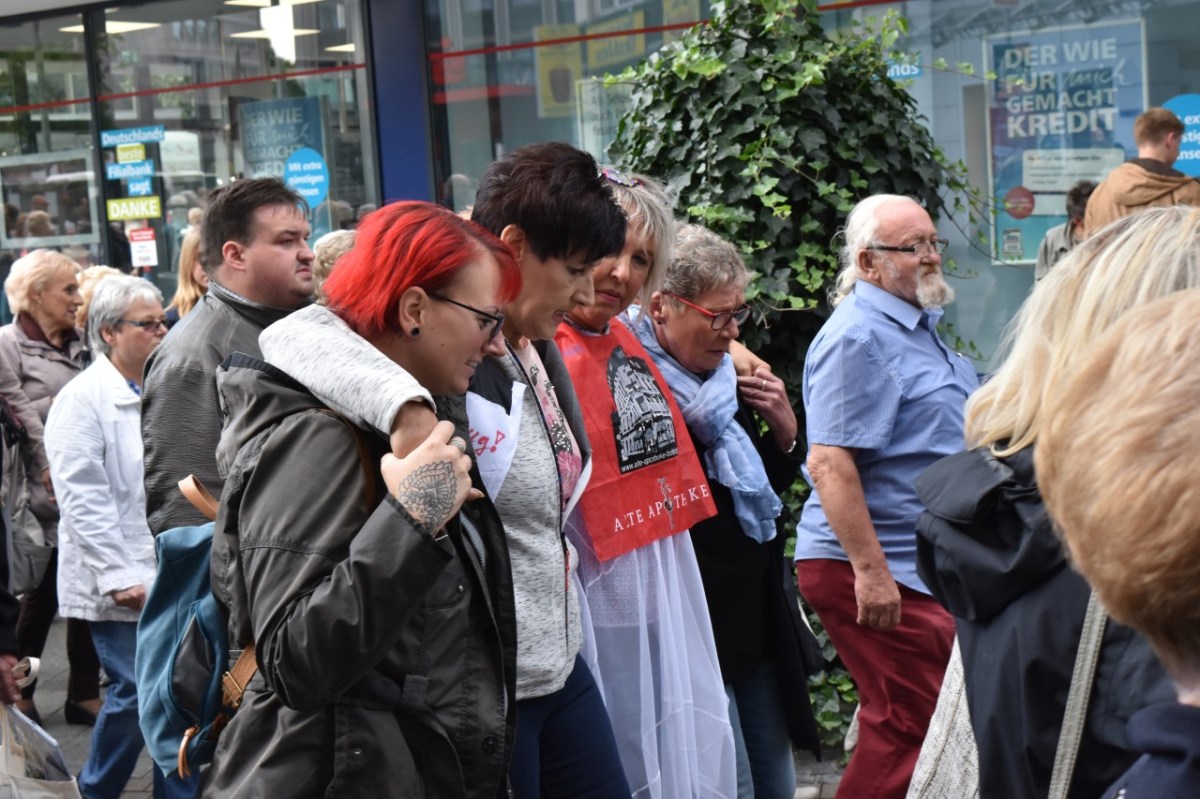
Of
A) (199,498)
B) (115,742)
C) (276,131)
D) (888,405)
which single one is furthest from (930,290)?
(276,131)

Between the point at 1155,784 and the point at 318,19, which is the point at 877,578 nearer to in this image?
the point at 1155,784

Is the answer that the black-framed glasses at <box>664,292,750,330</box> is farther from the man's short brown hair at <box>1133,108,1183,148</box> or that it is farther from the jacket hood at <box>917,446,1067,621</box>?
the man's short brown hair at <box>1133,108,1183,148</box>

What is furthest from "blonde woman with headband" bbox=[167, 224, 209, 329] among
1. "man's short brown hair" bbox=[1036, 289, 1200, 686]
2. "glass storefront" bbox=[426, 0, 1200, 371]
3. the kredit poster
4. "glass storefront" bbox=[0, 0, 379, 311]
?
"glass storefront" bbox=[0, 0, 379, 311]

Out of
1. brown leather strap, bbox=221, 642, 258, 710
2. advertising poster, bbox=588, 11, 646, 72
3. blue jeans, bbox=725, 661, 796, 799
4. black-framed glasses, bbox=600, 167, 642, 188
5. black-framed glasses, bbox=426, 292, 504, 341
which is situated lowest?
blue jeans, bbox=725, 661, 796, 799

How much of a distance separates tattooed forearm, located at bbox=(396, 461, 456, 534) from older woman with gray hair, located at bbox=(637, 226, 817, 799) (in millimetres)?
1604

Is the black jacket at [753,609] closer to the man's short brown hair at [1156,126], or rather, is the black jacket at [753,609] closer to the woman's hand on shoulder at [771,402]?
the woman's hand on shoulder at [771,402]

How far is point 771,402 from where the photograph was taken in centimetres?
387

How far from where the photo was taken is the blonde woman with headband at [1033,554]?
187 cm

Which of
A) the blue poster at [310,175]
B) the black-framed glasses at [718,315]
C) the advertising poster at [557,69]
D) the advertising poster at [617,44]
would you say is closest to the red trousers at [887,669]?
the black-framed glasses at [718,315]

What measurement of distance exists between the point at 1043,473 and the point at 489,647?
1.14 m

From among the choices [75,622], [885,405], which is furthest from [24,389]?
[885,405]

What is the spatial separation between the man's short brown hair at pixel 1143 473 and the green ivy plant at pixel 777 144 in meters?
3.67

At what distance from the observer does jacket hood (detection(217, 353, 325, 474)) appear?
2166mm

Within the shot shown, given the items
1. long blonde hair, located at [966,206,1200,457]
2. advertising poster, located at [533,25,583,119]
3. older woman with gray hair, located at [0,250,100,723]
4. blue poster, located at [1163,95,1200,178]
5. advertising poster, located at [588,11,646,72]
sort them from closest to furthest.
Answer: long blonde hair, located at [966,206,1200,457]
older woman with gray hair, located at [0,250,100,723]
blue poster, located at [1163,95,1200,178]
advertising poster, located at [588,11,646,72]
advertising poster, located at [533,25,583,119]
